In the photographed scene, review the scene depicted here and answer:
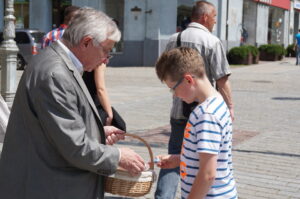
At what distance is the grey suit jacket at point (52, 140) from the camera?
2291 mm

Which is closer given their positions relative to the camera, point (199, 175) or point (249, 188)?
point (199, 175)

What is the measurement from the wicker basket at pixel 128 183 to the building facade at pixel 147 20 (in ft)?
68.1

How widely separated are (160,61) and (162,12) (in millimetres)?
23876

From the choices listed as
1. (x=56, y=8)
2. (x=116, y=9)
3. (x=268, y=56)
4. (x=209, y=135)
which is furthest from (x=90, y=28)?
(x=268, y=56)

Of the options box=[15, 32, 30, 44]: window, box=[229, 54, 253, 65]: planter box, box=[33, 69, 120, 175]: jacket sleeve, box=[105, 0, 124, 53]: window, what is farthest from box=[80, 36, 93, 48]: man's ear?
box=[229, 54, 253, 65]: planter box

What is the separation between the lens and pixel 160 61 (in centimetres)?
253

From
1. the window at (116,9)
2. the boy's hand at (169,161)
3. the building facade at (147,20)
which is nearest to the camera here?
the boy's hand at (169,161)

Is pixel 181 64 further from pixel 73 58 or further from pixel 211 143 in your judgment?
pixel 73 58

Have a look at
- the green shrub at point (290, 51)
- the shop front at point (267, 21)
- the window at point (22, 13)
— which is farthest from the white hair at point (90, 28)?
the green shrub at point (290, 51)

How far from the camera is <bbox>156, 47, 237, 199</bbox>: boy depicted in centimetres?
239

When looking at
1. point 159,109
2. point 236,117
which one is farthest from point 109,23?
point 159,109

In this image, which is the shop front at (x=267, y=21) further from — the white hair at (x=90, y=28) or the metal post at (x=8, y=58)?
the white hair at (x=90, y=28)

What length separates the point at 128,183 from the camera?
8.34 ft

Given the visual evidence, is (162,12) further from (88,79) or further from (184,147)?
(184,147)
